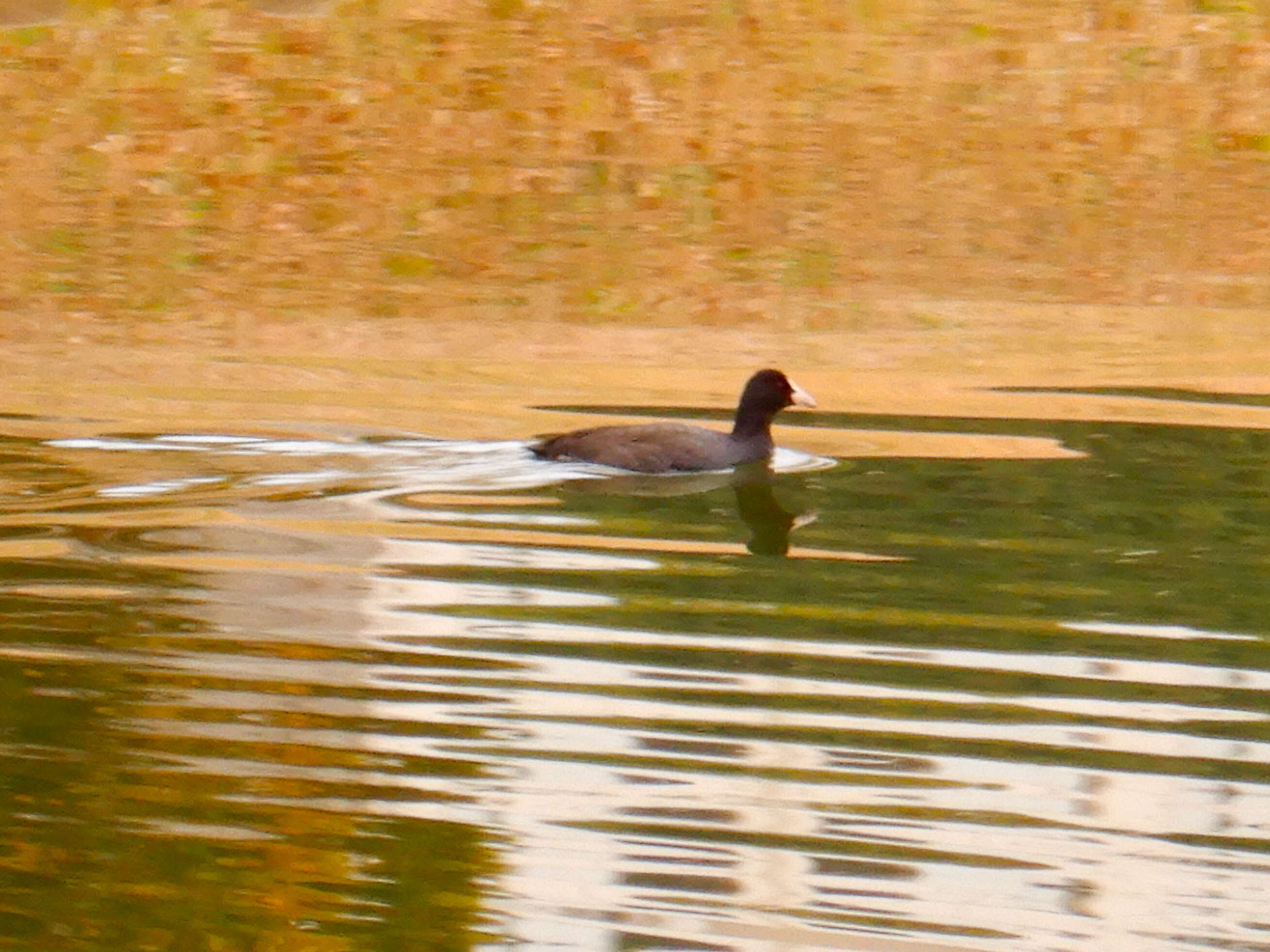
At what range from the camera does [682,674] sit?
787 cm

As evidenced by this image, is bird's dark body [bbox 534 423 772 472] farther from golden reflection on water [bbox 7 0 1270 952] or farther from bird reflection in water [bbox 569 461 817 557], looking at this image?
golden reflection on water [bbox 7 0 1270 952]

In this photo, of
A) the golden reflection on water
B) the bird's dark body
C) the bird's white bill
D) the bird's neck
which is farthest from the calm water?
the bird's white bill

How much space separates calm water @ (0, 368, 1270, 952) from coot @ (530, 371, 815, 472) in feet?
0.49

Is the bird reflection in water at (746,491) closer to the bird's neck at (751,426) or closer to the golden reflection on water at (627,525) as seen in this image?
the golden reflection on water at (627,525)

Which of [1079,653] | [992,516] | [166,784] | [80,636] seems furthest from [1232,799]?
[992,516]

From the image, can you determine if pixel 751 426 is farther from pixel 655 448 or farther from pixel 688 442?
pixel 655 448

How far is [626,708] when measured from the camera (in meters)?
7.37

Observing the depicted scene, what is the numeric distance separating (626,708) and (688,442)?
494cm

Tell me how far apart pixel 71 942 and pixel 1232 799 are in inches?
116

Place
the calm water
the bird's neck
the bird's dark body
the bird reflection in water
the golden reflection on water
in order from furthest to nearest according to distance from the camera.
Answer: the bird's neck
the bird's dark body
the bird reflection in water
the golden reflection on water
the calm water

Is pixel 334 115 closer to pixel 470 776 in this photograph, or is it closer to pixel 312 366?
pixel 312 366

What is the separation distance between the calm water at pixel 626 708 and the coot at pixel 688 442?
5.8 inches

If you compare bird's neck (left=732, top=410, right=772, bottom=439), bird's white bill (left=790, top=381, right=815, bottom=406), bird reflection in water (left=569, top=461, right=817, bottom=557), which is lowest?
bird reflection in water (left=569, top=461, right=817, bottom=557)

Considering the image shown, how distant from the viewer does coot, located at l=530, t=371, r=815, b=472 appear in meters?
12.0
